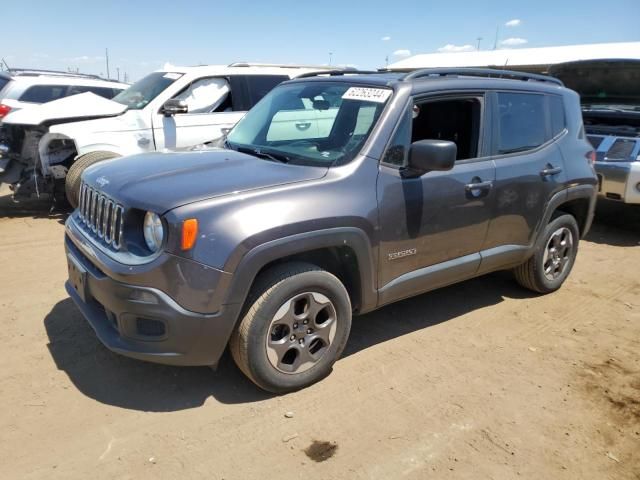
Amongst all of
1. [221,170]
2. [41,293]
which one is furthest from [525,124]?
[41,293]

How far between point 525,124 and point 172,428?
11.5 feet

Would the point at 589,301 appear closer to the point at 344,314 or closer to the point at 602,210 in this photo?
the point at 344,314

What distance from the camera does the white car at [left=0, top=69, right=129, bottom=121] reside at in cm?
944

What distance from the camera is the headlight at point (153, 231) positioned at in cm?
278

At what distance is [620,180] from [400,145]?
479cm

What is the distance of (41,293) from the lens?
15.0ft

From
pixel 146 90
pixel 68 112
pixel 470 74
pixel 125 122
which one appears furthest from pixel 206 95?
pixel 470 74

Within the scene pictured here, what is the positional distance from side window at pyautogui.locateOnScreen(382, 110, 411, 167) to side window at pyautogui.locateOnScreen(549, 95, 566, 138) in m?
1.81

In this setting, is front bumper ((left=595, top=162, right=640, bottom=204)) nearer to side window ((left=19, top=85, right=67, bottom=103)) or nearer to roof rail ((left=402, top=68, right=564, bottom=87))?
roof rail ((left=402, top=68, right=564, bottom=87))

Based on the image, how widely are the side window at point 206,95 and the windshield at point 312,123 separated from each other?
10.5 feet

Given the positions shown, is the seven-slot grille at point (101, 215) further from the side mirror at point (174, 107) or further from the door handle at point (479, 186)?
the side mirror at point (174, 107)

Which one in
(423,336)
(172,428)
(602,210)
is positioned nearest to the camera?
(172,428)

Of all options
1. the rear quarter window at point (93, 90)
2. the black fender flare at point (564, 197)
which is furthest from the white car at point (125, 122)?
the black fender flare at point (564, 197)

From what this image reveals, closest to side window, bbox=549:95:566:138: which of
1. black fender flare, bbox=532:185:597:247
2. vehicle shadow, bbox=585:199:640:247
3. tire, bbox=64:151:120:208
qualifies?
black fender flare, bbox=532:185:597:247
